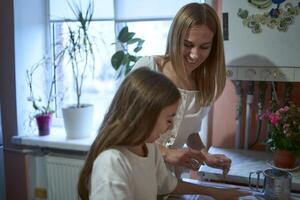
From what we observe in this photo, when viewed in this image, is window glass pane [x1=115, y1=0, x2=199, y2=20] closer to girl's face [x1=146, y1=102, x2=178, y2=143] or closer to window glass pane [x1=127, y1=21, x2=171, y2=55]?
window glass pane [x1=127, y1=21, x2=171, y2=55]

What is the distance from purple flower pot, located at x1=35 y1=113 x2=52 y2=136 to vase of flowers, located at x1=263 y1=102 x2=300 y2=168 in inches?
57.6

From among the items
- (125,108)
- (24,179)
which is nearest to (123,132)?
A: (125,108)

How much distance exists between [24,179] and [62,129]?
0.44 meters

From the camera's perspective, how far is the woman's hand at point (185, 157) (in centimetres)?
118

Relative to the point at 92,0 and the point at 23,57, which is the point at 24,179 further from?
the point at 92,0

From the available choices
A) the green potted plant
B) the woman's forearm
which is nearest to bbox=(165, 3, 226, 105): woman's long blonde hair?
the woman's forearm

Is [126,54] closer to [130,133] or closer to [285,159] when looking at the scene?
[285,159]

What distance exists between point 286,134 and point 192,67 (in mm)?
532

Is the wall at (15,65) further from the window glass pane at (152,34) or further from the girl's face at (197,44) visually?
the girl's face at (197,44)

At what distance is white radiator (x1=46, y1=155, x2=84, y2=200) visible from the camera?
90.0 inches

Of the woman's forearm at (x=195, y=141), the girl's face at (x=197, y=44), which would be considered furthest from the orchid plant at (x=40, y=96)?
the girl's face at (x=197, y=44)

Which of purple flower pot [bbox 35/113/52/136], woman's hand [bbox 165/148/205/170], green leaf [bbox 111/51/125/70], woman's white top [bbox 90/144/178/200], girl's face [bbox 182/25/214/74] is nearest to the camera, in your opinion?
woman's white top [bbox 90/144/178/200]

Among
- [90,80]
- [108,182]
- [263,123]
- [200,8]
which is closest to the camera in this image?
[108,182]

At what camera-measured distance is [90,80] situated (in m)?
2.45
